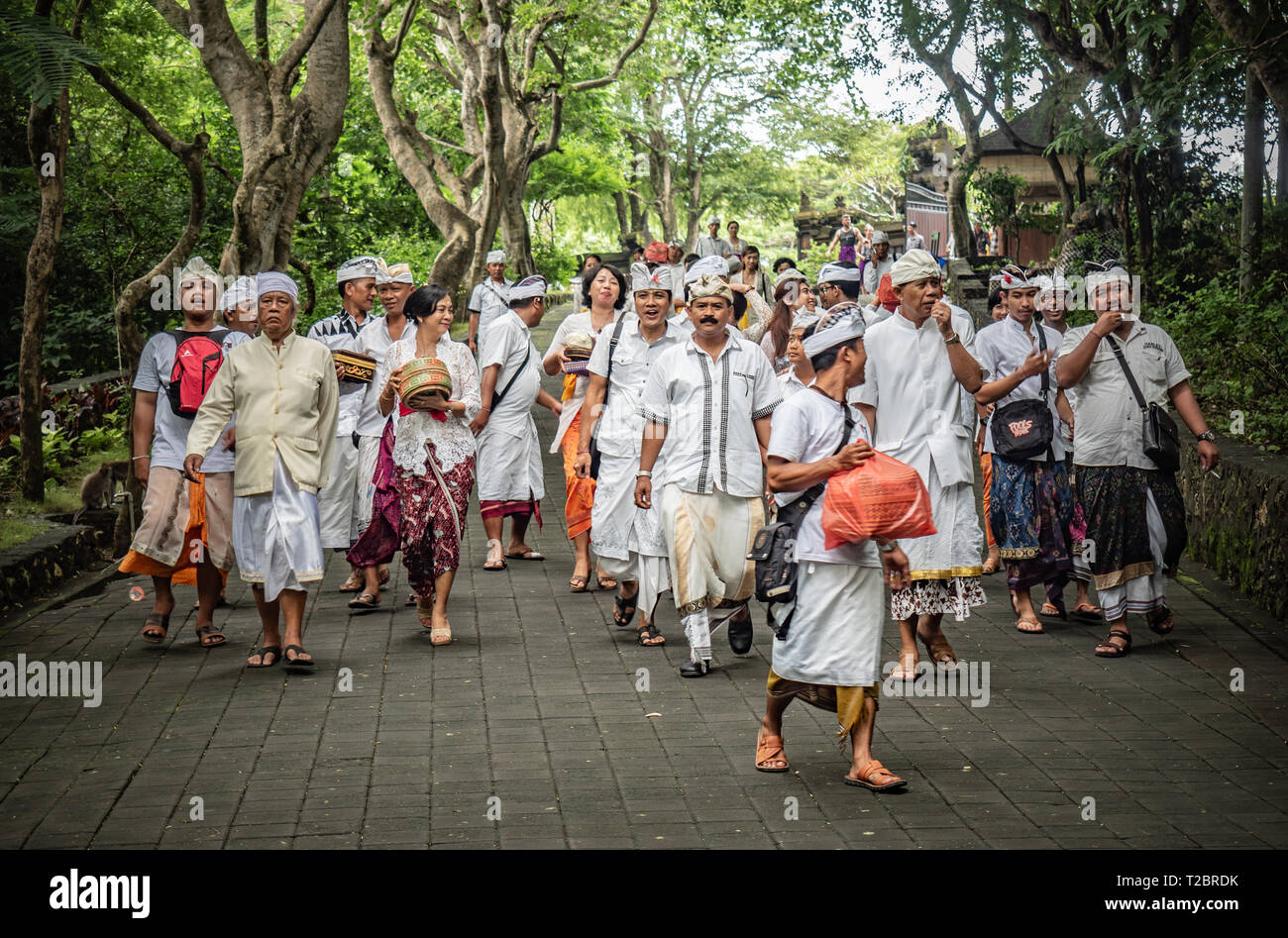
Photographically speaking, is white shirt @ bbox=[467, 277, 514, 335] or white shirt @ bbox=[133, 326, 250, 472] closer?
white shirt @ bbox=[133, 326, 250, 472]

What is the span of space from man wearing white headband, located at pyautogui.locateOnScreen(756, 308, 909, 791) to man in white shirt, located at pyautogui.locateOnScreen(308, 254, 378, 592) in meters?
4.44

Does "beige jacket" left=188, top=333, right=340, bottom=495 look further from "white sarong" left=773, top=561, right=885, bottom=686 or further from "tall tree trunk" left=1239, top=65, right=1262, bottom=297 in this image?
"tall tree trunk" left=1239, top=65, right=1262, bottom=297

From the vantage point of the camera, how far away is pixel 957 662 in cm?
791

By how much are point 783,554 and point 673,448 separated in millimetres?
2054

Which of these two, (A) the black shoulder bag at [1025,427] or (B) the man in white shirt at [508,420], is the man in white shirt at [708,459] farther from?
(B) the man in white shirt at [508,420]

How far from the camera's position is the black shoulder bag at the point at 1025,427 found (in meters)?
8.96

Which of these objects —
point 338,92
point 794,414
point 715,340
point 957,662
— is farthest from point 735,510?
point 338,92

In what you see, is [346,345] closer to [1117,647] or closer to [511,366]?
[511,366]

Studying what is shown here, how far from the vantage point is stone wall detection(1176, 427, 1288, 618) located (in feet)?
30.2

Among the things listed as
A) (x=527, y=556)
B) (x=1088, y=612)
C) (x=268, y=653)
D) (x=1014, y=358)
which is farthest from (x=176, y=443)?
(x=1088, y=612)

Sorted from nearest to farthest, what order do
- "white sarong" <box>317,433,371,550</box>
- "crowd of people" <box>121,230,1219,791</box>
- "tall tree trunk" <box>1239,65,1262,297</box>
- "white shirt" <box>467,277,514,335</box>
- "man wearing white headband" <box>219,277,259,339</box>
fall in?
1. "crowd of people" <box>121,230,1219,791</box>
2. "man wearing white headband" <box>219,277,259,339</box>
3. "white sarong" <box>317,433,371,550</box>
4. "white shirt" <box>467,277,514,335</box>
5. "tall tree trunk" <box>1239,65,1262,297</box>

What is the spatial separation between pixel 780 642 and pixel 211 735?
2639 millimetres

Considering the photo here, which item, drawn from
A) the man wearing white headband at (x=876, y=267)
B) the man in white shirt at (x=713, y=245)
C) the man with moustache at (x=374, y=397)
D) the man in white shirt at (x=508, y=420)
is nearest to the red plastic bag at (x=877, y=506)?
the man with moustache at (x=374, y=397)

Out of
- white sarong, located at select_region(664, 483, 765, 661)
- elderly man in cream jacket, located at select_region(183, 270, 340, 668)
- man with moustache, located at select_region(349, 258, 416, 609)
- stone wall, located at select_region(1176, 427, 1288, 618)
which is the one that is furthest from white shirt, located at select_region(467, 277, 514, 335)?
stone wall, located at select_region(1176, 427, 1288, 618)
